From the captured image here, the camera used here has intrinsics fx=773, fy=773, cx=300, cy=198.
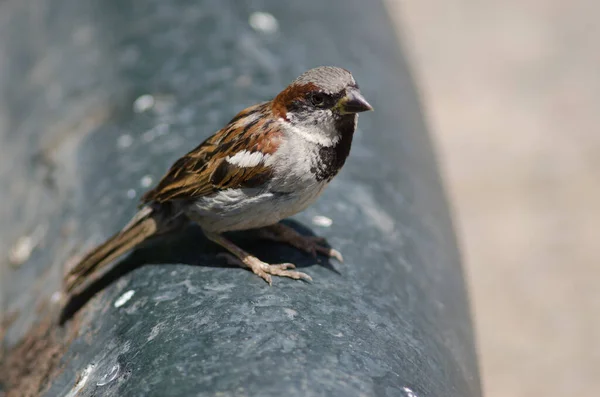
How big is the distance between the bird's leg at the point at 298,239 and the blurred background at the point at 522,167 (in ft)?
4.49

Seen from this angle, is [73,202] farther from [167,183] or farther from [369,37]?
[369,37]

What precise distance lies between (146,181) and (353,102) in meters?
0.92

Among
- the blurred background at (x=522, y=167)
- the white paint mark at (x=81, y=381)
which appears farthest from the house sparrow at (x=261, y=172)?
the blurred background at (x=522, y=167)

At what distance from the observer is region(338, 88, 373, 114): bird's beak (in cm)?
274

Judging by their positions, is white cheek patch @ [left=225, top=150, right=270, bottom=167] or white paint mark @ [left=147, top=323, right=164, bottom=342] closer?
white paint mark @ [left=147, top=323, right=164, bottom=342]

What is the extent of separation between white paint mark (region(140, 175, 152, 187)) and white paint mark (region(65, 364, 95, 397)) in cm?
90

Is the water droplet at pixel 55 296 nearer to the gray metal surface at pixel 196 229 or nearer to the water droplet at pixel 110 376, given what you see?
the gray metal surface at pixel 196 229

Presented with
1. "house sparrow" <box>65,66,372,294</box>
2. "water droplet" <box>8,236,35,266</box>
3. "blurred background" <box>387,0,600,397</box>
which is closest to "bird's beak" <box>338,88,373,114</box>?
"house sparrow" <box>65,66,372,294</box>

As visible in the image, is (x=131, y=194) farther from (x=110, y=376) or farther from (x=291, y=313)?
(x=291, y=313)

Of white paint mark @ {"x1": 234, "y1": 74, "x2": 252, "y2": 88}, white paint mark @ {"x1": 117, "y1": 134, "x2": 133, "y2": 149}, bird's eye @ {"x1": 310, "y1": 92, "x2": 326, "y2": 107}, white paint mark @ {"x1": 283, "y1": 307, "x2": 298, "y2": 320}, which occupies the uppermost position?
white paint mark @ {"x1": 117, "y1": 134, "x2": 133, "y2": 149}

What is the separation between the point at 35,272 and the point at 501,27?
6444 millimetres

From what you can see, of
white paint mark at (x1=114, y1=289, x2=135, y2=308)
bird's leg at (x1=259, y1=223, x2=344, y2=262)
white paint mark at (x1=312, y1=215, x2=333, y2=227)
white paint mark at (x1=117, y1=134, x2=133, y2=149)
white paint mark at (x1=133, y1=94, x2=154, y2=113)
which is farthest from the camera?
white paint mark at (x1=133, y1=94, x2=154, y2=113)

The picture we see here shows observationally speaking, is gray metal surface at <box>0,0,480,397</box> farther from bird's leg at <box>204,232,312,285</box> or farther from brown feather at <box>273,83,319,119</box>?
brown feather at <box>273,83,319,119</box>

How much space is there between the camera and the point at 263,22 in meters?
3.81
